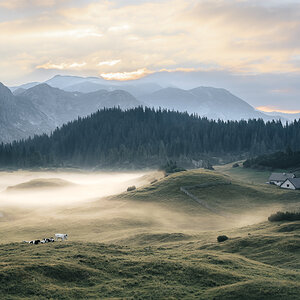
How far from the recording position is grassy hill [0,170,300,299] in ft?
103

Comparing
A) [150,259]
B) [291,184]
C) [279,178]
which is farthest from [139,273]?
[279,178]

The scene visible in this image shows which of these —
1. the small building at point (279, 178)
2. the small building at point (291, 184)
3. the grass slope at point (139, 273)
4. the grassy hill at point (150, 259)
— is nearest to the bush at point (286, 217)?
the grassy hill at point (150, 259)

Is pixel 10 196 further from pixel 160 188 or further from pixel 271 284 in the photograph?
pixel 271 284

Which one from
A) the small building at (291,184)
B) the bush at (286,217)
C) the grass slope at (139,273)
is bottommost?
the small building at (291,184)

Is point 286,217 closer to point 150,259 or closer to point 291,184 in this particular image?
point 150,259

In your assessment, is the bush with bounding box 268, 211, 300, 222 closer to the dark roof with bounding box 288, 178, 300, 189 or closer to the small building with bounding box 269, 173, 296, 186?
the dark roof with bounding box 288, 178, 300, 189

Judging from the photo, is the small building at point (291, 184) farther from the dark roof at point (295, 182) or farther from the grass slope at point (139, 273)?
the grass slope at point (139, 273)

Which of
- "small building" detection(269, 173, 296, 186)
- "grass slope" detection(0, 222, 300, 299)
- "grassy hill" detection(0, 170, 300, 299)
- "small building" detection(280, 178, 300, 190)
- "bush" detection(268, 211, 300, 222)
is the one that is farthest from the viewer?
"small building" detection(269, 173, 296, 186)

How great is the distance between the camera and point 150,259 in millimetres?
40906

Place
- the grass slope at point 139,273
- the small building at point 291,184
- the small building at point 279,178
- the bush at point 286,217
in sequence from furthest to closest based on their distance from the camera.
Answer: the small building at point 279,178
the small building at point 291,184
the bush at point 286,217
the grass slope at point 139,273

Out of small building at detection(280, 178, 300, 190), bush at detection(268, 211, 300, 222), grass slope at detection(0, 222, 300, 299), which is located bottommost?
small building at detection(280, 178, 300, 190)

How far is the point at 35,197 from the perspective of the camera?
14062 centimetres

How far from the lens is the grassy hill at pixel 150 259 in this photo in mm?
31469

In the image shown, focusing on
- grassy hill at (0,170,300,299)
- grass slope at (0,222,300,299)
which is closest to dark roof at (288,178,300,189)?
grassy hill at (0,170,300,299)
